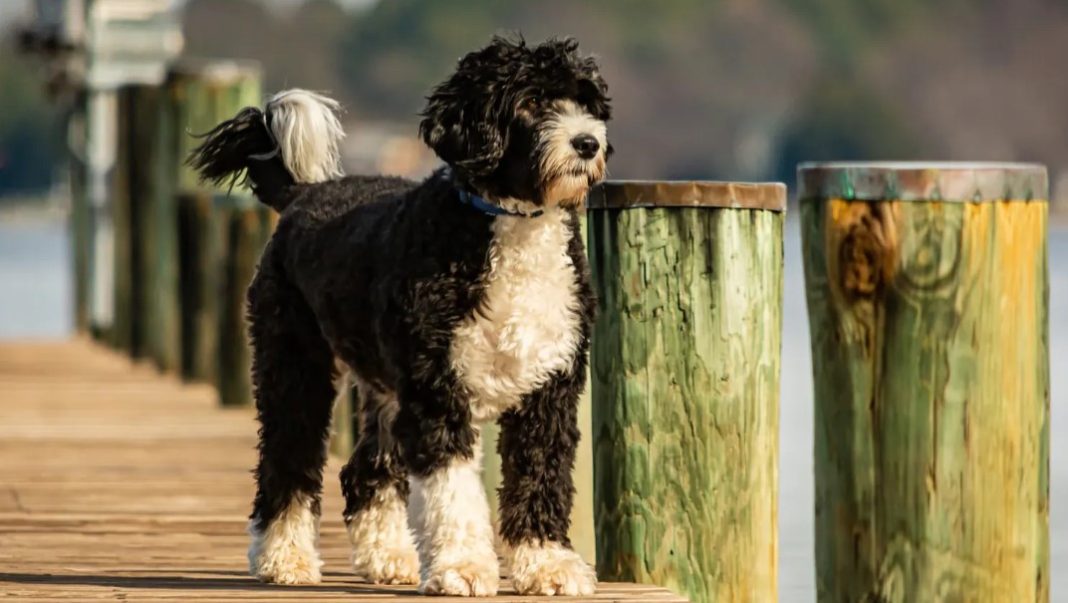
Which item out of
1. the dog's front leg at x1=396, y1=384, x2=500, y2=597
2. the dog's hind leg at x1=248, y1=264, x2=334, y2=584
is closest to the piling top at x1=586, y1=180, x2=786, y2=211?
the dog's front leg at x1=396, y1=384, x2=500, y2=597

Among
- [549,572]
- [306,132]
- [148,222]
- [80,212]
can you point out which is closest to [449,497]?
[549,572]

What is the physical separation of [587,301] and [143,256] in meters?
9.13

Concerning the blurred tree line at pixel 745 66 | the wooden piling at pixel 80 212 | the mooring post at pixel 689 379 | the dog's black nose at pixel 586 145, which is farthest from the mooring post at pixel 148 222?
the blurred tree line at pixel 745 66

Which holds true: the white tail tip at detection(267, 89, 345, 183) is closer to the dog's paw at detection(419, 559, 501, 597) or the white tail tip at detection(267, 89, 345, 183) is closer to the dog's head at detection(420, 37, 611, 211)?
the dog's head at detection(420, 37, 611, 211)

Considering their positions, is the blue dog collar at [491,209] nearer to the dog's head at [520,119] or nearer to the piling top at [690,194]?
the dog's head at [520,119]

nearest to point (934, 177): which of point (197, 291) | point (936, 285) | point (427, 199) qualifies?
point (936, 285)

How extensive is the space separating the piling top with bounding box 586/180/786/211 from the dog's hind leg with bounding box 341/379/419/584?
92 centimetres

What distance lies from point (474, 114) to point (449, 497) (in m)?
0.96

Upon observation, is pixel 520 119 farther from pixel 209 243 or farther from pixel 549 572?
pixel 209 243

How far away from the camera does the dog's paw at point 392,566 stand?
243 inches

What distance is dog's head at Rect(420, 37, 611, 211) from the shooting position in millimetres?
5406

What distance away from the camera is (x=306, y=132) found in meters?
6.68

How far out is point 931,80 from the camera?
144 meters

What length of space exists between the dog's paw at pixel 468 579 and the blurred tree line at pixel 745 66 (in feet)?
346
